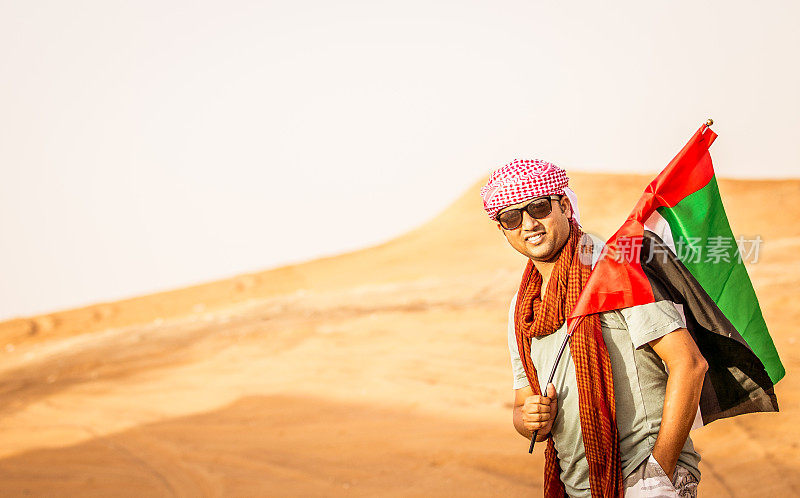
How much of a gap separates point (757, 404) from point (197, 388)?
298 inches

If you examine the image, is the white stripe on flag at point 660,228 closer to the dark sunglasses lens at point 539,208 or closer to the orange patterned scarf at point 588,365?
the orange patterned scarf at point 588,365

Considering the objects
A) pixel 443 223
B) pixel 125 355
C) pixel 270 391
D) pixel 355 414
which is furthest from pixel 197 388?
pixel 443 223

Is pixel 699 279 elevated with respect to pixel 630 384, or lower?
elevated

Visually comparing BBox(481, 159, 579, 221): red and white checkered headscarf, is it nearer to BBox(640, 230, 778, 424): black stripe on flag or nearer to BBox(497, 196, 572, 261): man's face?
BBox(497, 196, 572, 261): man's face

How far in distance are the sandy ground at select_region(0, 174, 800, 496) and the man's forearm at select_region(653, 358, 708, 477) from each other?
2964 millimetres

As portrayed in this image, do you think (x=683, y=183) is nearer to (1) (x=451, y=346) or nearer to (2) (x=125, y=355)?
(1) (x=451, y=346)

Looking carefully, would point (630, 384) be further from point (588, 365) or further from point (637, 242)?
point (637, 242)

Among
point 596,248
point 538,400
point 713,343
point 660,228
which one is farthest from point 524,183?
point 713,343

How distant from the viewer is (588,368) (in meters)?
2.25

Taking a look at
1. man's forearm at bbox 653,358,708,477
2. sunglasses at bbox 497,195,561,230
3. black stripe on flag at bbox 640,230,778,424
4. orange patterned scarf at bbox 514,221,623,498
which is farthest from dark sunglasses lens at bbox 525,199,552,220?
man's forearm at bbox 653,358,708,477

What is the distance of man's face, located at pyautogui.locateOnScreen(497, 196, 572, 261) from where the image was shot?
95.0 inches

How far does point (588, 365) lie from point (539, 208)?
0.54m

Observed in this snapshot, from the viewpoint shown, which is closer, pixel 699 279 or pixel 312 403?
pixel 699 279

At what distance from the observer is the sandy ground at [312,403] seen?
548 centimetres
